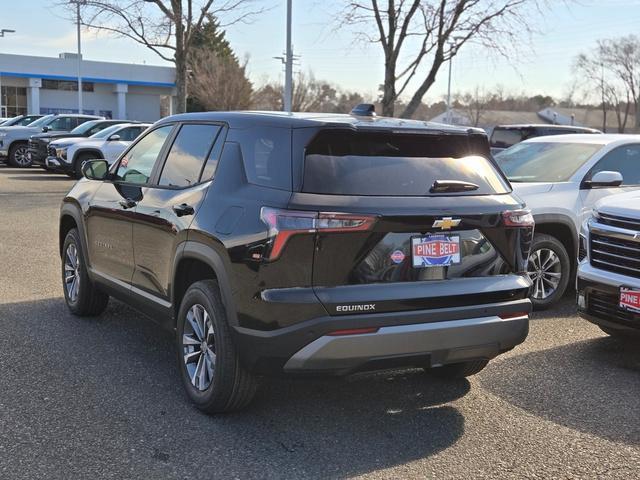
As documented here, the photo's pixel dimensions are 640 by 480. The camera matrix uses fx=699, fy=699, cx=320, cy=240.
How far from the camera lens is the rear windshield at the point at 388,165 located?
3.77 metres

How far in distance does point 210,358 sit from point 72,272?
9.15 feet

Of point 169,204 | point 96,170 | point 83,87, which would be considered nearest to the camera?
point 169,204

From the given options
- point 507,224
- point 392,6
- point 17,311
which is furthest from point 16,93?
point 507,224

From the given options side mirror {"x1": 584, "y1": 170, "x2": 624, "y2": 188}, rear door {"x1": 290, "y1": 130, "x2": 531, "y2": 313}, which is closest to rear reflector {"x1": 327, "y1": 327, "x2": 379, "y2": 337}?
rear door {"x1": 290, "y1": 130, "x2": 531, "y2": 313}

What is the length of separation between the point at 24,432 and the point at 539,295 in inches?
193

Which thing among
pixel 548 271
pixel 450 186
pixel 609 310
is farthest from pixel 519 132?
pixel 450 186

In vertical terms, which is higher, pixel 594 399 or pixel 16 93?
pixel 16 93

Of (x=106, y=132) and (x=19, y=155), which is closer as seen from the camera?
(x=106, y=132)

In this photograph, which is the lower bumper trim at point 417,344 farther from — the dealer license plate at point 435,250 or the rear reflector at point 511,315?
the dealer license plate at point 435,250

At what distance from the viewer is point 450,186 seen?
13.1 feet

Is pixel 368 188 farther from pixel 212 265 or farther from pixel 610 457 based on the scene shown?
pixel 610 457

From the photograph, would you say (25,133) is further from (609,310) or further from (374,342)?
(374,342)

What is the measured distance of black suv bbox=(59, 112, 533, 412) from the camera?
362 cm

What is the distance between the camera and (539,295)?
6.90 metres
